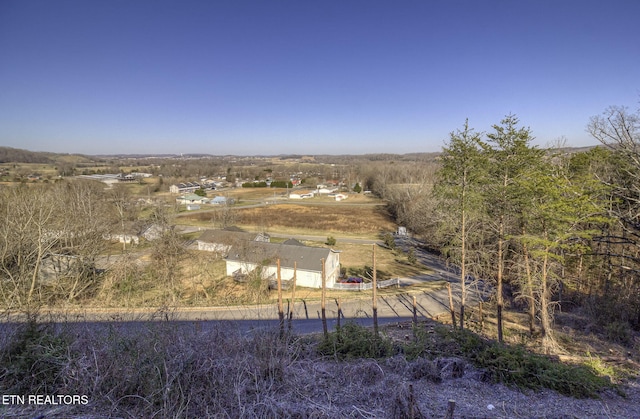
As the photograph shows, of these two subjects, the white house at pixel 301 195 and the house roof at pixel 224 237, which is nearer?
the house roof at pixel 224 237

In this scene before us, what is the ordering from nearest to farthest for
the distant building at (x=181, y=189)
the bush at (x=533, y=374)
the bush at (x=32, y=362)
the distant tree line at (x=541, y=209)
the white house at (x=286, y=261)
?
the bush at (x=32, y=362)
the bush at (x=533, y=374)
the distant tree line at (x=541, y=209)
the white house at (x=286, y=261)
the distant building at (x=181, y=189)

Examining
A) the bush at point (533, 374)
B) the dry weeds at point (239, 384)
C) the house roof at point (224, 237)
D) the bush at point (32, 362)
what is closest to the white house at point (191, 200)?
the house roof at point (224, 237)

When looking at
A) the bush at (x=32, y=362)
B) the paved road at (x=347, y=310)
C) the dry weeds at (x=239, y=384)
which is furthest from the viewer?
the paved road at (x=347, y=310)

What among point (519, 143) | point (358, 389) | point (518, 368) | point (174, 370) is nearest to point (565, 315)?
point (519, 143)

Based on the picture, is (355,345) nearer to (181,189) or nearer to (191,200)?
(191,200)

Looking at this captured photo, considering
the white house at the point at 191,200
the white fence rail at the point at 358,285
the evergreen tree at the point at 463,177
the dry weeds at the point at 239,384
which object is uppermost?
the evergreen tree at the point at 463,177

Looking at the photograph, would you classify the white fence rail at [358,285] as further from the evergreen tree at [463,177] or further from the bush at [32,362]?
the bush at [32,362]

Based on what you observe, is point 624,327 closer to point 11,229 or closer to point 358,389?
point 358,389

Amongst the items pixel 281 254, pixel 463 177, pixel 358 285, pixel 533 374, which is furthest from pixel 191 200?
pixel 533 374

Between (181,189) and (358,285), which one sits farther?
(181,189)
